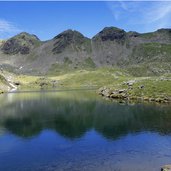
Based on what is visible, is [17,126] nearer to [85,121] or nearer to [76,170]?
[85,121]

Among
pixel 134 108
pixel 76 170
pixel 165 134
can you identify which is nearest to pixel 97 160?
pixel 76 170

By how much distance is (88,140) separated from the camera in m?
114

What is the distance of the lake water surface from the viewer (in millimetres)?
83562

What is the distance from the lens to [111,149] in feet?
328

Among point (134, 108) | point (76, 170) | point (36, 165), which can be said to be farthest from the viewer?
point (134, 108)

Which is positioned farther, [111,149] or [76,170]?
[111,149]

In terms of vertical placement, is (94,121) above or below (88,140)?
above

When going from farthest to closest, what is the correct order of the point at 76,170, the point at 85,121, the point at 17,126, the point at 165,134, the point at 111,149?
the point at 85,121 → the point at 17,126 → the point at 165,134 → the point at 111,149 → the point at 76,170

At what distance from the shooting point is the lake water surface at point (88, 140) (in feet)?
274

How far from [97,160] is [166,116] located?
82.2 metres

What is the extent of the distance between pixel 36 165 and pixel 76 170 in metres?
12.4

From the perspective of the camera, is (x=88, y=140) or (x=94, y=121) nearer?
(x=88, y=140)

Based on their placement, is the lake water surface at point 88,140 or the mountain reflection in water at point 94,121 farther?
the mountain reflection in water at point 94,121

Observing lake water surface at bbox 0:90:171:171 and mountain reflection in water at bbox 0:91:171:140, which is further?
mountain reflection in water at bbox 0:91:171:140
